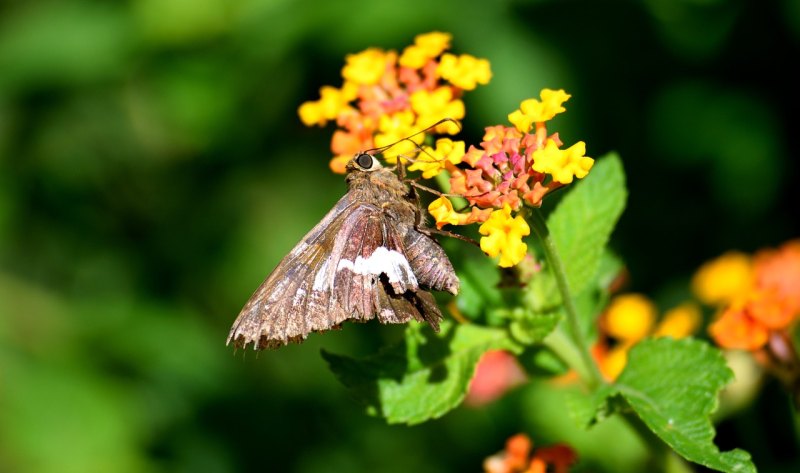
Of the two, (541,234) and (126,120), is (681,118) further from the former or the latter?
(126,120)

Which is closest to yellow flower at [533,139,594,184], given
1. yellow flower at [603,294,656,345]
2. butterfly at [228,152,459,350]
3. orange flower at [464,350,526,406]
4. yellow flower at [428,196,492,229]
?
yellow flower at [428,196,492,229]

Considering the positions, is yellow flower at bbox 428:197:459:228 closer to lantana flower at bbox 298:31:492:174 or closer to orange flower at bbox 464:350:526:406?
lantana flower at bbox 298:31:492:174

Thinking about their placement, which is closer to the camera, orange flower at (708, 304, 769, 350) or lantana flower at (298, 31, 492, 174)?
lantana flower at (298, 31, 492, 174)

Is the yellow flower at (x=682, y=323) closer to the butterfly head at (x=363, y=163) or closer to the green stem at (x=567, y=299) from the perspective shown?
the green stem at (x=567, y=299)

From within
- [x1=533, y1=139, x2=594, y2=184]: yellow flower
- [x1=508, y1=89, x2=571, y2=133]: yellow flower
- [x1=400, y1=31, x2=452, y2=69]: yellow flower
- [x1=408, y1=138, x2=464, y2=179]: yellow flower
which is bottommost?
[x1=533, y1=139, x2=594, y2=184]: yellow flower

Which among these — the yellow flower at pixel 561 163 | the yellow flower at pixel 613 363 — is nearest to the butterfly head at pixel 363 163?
the yellow flower at pixel 561 163

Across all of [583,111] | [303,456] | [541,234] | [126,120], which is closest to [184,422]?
[303,456]

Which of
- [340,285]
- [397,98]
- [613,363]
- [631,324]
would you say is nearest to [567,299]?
[340,285]

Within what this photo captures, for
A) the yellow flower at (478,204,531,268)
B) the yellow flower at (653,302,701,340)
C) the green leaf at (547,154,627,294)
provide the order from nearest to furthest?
the yellow flower at (478,204,531,268)
the green leaf at (547,154,627,294)
the yellow flower at (653,302,701,340)
